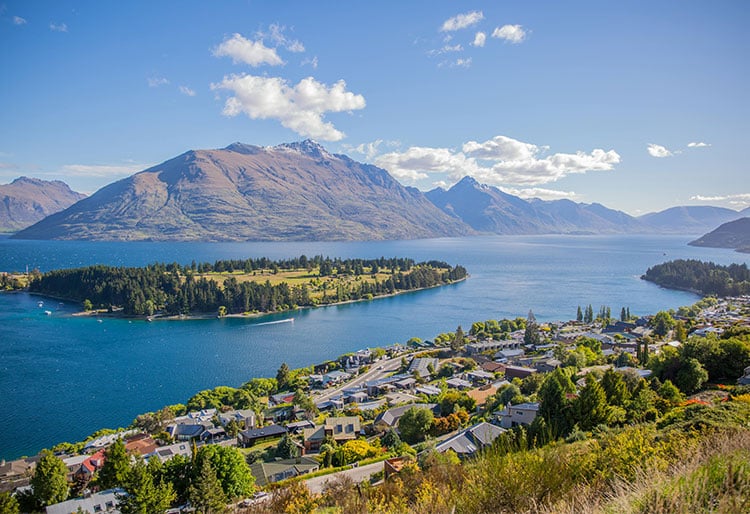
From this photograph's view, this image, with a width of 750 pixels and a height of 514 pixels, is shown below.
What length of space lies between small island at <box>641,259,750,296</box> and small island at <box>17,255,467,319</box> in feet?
102

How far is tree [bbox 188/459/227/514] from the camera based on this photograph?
29.3ft

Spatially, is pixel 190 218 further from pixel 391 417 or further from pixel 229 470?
pixel 229 470

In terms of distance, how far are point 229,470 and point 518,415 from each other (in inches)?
333

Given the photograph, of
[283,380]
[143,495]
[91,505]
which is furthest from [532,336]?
[91,505]

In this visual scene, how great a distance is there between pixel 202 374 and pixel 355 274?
39.6m

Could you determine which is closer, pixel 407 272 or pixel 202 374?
pixel 202 374

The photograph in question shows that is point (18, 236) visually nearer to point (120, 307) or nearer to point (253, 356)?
point (120, 307)

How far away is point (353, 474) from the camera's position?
36.6 feet

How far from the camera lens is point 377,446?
1392 cm

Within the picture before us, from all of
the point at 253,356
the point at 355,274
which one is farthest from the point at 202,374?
the point at 355,274

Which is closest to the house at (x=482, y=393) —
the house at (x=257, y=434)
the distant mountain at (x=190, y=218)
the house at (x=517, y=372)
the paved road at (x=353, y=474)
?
the house at (x=517, y=372)

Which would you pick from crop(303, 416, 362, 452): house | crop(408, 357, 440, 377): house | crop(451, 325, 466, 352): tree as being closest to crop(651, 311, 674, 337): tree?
crop(451, 325, 466, 352): tree

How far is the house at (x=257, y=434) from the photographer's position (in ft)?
52.3

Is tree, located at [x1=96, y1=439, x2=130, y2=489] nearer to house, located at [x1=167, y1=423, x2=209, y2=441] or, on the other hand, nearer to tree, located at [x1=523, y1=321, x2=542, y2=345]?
house, located at [x1=167, y1=423, x2=209, y2=441]
